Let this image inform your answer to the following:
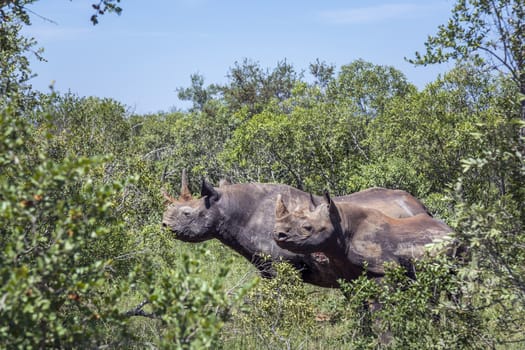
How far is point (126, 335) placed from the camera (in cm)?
464

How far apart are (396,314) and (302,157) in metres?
7.94

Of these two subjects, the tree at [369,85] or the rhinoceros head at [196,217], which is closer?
the rhinoceros head at [196,217]

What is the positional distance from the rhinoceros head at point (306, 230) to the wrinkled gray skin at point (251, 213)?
49.8 inches

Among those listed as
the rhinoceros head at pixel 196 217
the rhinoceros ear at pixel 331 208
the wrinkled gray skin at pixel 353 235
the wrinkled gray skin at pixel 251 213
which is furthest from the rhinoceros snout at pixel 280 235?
the rhinoceros head at pixel 196 217

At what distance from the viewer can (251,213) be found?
9.95 metres

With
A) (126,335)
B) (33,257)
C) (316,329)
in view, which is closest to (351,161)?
(316,329)

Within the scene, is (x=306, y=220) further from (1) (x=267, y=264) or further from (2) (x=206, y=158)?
(2) (x=206, y=158)

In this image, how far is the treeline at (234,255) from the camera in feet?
14.2

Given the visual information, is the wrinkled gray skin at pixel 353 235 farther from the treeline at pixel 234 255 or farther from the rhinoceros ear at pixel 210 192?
the rhinoceros ear at pixel 210 192

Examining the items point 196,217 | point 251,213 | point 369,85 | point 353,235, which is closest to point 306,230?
point 353,235

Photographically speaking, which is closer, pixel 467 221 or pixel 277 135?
pixel 467 221

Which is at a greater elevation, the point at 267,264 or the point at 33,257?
the point at 33,257

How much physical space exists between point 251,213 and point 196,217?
0.80 metres

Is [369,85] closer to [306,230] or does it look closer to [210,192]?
[210,192]
